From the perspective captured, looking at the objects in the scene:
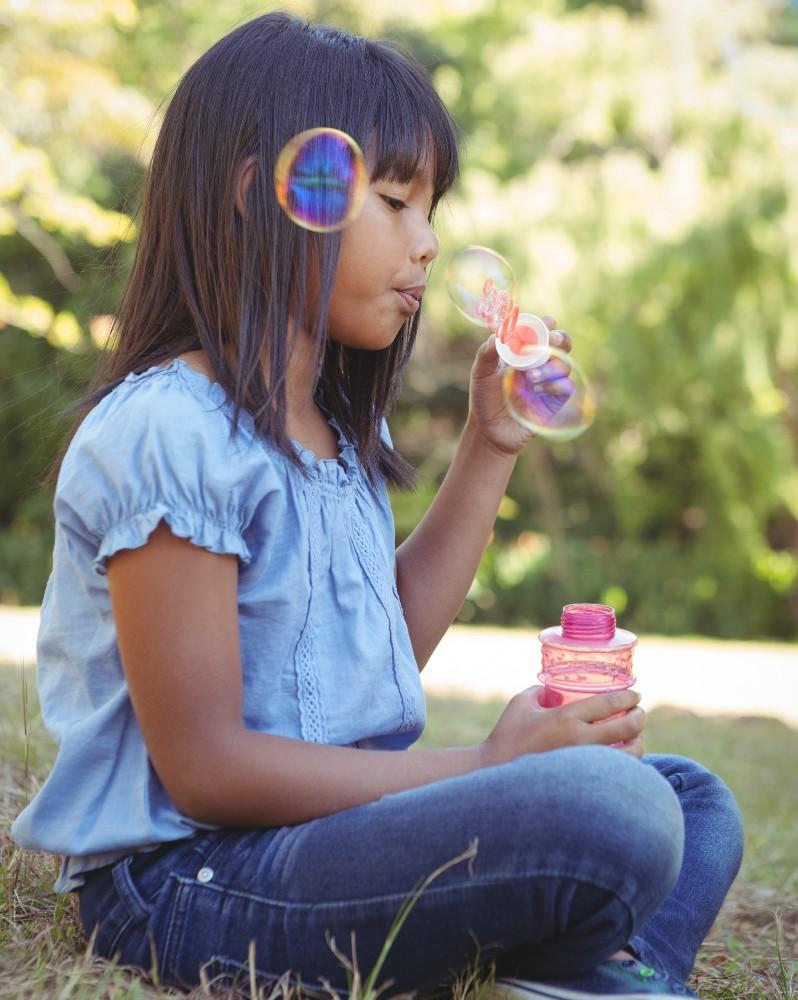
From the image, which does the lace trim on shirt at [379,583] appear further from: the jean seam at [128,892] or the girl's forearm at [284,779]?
the jean seam at [128,892]

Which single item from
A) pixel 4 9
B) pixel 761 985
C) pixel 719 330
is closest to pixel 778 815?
pixel 761 985

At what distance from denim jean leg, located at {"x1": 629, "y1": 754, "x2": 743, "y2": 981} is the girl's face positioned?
74 cm

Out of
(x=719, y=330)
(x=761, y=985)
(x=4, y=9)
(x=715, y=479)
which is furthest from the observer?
(x=715, y=479)

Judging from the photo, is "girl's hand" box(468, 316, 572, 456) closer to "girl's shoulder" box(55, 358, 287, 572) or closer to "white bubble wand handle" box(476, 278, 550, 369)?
"white bubble wand handle" box(476, 278, 550, 369)

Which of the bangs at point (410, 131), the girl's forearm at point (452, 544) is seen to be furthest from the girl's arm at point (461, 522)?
the bangs at point (410, 131)

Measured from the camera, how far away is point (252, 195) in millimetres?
1592

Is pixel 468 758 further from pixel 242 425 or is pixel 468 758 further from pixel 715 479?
pixel 715 479

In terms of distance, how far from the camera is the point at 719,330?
375 inches

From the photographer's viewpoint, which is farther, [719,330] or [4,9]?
[719,330]

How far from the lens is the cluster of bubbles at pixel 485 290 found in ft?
5.20

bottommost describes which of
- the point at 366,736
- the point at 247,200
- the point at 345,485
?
the point at 366,736

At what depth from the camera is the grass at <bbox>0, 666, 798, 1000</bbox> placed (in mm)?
1445

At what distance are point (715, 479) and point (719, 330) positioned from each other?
5.41 ft

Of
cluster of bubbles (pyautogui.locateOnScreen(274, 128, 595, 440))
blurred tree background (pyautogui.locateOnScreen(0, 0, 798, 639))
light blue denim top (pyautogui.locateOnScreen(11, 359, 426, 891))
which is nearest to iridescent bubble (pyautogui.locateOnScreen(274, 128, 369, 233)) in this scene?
cluster of bubbles (pyautogui.locateOnScreen(274, 128, 595, 440))
